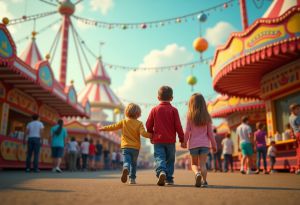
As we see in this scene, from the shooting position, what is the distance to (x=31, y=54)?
1716 centimetres

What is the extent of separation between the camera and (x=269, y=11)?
12336 mm

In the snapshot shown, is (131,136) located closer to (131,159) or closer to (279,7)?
(131,159)

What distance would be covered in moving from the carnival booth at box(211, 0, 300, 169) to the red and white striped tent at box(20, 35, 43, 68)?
1086 cm

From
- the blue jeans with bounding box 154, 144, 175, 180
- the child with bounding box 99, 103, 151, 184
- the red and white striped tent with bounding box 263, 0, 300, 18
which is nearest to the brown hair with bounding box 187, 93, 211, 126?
the blue jeans with bounding box 154, 144, 175, 180

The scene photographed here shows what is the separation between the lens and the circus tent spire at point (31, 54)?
16922 millimetres

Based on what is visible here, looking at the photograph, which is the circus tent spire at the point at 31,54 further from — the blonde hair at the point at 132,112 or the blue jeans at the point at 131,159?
the blue jeans at the point at 131,159

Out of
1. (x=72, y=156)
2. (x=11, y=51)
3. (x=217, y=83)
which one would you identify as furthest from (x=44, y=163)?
(x=217, y=83)

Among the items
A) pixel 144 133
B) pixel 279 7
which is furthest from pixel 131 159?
pixel 279 7

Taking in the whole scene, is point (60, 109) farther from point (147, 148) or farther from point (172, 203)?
point (147, 148)

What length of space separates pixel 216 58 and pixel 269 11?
122 inches

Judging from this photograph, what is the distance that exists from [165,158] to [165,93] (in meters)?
0.97

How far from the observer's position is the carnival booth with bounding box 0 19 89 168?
32.3ft

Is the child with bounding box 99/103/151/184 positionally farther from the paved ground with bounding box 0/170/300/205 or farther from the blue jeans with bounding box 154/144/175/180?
the paved ground with bounding box 0/170/300/205

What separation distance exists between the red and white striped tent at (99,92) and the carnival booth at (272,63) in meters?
22.8
